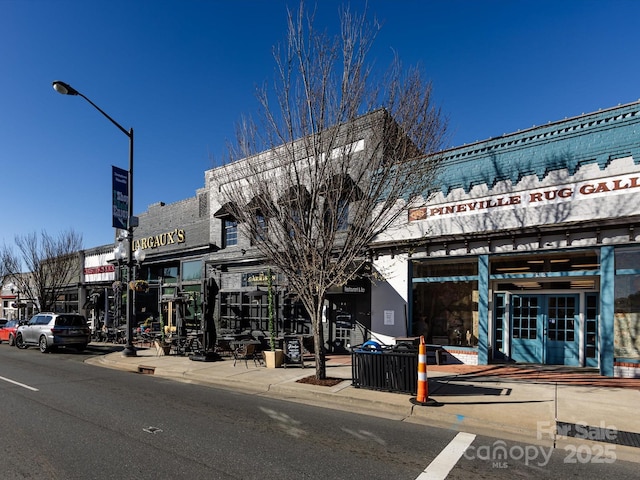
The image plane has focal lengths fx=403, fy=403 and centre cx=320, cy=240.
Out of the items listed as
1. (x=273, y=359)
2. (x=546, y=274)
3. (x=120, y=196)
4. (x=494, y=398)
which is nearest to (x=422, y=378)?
(x=494, y=398)

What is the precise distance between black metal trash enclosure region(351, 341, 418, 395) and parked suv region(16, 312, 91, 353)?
1399 cm

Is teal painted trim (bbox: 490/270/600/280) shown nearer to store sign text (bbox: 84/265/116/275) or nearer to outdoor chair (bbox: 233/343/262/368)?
outdoor chair (bbox: 233/343/262/368)

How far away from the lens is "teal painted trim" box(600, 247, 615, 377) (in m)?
9.52

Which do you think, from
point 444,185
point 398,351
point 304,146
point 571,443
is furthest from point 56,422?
point 444,185

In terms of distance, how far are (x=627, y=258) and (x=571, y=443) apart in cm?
600

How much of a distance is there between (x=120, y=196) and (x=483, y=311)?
12764mm

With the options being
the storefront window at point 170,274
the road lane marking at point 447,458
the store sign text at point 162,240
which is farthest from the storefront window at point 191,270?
the road lane marking at point 447,458

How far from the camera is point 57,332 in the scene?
1670cm

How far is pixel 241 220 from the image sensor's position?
33.6 feet

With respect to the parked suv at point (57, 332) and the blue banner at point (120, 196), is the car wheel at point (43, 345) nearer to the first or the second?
the parked suv at point (57, 332)

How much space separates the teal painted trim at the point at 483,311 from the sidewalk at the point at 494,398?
38cm

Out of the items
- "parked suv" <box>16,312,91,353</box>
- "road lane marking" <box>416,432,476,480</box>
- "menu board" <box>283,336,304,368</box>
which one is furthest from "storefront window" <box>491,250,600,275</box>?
"parked suv" <box>16,312,91,353</box>

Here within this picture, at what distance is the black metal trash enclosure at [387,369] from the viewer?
786 centimetres

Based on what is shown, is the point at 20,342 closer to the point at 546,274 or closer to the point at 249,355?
the point at 249,355
